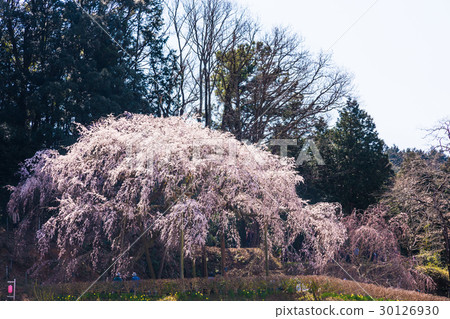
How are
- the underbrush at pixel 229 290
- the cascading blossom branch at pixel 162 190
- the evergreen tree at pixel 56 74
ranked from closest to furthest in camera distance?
the underbrush at pixel 229 290, the cascading blossom branch at pixel 162 190, the evergreen tree at pixel 56 74

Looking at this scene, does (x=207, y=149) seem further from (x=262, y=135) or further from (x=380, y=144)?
(x=380, y=144)

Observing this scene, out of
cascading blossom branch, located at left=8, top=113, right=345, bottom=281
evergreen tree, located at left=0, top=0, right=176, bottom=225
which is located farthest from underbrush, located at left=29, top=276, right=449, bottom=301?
evergreen tree, located at left=0, top=0, right=176, bottom=225

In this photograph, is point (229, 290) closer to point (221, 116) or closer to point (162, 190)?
point (162, 190)

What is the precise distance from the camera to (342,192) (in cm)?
2480

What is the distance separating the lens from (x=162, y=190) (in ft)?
38.7

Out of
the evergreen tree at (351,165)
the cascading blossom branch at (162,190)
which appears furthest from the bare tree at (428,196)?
the evergreen tree at (351,165)

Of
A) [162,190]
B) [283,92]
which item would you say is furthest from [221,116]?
[162,190]

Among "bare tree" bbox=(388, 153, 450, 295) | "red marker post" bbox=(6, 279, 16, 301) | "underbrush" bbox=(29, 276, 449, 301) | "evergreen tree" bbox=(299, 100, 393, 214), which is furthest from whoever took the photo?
"evergreen tree" bbox=(299, 100, 393, 214)

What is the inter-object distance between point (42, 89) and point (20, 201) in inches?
292

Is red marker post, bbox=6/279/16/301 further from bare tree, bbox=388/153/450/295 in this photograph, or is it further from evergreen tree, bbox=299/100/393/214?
evergreen tree, bbox=299/100/393/214

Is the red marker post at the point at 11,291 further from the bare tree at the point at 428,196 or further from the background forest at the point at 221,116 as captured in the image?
the bare tree at the point at 428,196

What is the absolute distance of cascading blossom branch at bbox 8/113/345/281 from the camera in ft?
35.3

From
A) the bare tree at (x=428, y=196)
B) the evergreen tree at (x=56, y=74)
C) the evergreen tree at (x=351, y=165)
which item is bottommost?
the bare tree at (x=428, y=196)

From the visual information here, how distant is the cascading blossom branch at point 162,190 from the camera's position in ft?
35.3
